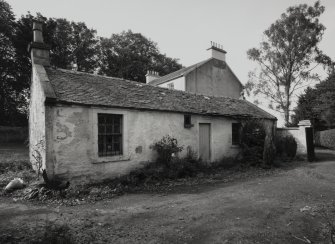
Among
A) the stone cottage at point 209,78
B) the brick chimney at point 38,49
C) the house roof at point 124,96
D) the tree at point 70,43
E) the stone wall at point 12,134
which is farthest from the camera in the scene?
the tree at point 70,43

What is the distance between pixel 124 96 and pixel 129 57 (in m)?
32.1

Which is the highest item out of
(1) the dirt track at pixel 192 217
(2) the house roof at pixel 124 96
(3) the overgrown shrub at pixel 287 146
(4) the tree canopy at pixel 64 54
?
(4) the tree canopy at pixel 64 54

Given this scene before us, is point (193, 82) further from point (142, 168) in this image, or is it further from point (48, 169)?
point (48, 169)

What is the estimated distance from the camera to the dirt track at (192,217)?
4.45 metres

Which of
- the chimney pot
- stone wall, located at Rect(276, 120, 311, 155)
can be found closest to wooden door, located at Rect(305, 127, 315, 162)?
stone wall, located at Rect(276, 120, 311, 155)

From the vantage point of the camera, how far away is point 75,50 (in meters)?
37.1

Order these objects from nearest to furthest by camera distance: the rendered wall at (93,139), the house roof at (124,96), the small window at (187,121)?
1. the rendered wall at (93,139)
2. the house roof at (124,96)
3. the small window at (187,121)

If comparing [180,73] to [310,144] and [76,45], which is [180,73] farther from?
[76,45]

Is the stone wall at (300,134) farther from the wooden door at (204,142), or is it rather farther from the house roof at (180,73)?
the house roof at (180,73)

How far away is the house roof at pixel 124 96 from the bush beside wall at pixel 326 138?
11.5 meters

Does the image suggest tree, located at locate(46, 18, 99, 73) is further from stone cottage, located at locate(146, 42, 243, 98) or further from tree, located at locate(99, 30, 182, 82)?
stone cottage, located at locate(146, 42, 243, 98)

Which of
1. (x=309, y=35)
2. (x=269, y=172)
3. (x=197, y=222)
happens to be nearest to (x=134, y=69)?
(x=309, y=35)

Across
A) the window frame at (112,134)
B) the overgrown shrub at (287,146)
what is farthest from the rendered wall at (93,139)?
the overgrown shrub at (287,146)

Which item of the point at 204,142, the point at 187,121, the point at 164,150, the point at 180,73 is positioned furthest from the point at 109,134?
the point at 180,73
